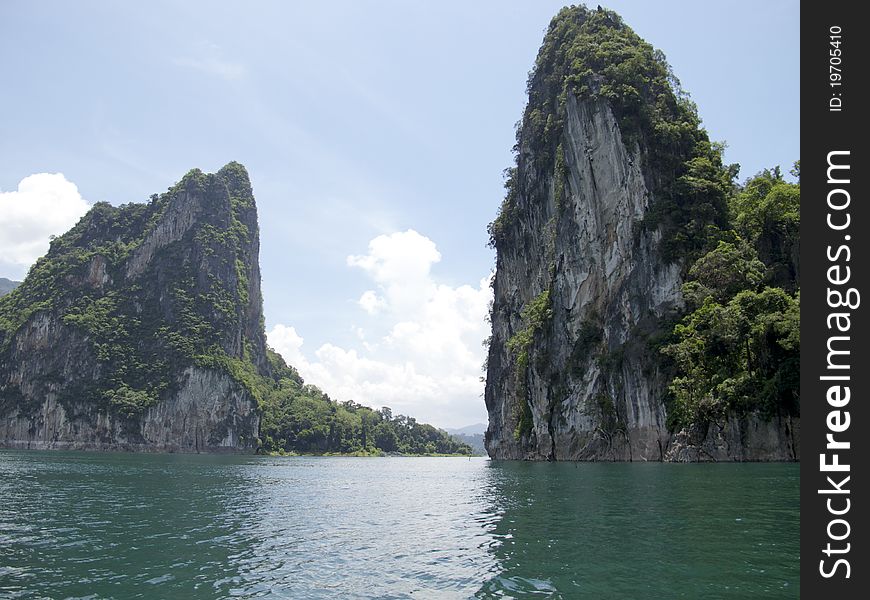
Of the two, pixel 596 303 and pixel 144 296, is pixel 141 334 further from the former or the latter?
pixel 596 303

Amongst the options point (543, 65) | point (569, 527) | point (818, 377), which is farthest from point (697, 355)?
point (543, 65)

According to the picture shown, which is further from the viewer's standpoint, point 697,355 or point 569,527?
point 697,355

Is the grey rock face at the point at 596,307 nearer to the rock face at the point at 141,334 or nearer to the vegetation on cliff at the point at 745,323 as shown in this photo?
the vegetation on cliff at the point at 745,323

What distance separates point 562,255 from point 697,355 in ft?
80.8

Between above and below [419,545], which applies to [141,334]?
above

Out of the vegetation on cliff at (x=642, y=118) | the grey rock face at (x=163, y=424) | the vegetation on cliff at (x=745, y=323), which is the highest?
the vegetation on cliff at (x=642, y=118)

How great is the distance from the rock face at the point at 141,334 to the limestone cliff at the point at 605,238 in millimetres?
95970

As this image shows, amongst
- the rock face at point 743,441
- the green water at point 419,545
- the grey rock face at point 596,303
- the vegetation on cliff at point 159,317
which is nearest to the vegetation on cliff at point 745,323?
the rock face at point 743,441

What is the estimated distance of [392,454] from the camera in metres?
194

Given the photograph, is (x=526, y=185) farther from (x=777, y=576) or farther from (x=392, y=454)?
(x=392, y=454)

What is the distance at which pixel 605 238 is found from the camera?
6669cm

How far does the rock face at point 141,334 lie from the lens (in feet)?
469

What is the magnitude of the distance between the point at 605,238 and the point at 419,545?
5528cm

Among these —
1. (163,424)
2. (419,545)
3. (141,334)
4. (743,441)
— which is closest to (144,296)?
(141,334)
